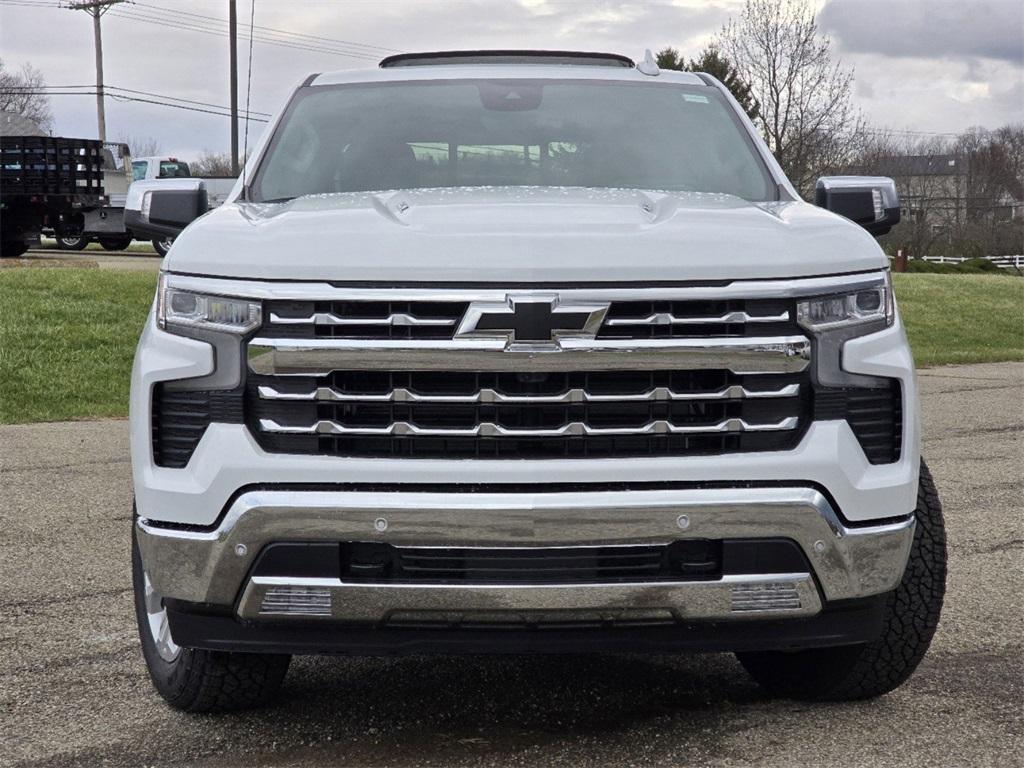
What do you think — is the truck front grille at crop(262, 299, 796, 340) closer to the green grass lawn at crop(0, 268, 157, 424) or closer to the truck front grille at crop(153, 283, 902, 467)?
the truck front grille at crop(153, 283, 902, 467)

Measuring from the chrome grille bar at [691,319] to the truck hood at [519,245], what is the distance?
9cm

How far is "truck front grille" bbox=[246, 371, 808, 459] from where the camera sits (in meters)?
3.17

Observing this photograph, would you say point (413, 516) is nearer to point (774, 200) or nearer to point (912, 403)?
point (912, 403)

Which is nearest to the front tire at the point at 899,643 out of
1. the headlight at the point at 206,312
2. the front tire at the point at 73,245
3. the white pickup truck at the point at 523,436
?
the white pickup truck at the point at 523,436

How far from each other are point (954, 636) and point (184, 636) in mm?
2623

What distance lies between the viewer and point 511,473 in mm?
3145

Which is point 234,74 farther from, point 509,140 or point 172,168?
point 509,140

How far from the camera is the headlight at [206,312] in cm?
322

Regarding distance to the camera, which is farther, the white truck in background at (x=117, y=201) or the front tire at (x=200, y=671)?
the white truck in background at (x=117, y=201)

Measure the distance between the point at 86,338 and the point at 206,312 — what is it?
1086 cm

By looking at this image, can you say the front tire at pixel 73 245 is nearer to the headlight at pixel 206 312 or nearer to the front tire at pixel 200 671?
the front tire at pixel 200 671

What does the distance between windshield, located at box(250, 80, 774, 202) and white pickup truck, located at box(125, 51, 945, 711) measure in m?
1.09

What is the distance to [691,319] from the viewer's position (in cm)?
319

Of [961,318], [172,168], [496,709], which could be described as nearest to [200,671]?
[496,709]
